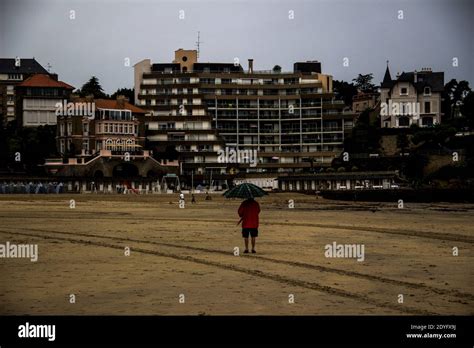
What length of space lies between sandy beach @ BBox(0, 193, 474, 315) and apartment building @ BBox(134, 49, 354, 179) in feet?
272

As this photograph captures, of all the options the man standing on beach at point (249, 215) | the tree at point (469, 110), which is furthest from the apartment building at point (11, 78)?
the man standing on beach at point (249, 215)

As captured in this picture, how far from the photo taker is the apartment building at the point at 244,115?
112500mm

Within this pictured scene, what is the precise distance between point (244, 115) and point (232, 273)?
102348mm

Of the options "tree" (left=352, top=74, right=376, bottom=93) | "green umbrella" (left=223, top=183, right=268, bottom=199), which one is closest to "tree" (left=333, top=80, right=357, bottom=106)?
"tree" (left=352, top=74, right=376, bottom=93)

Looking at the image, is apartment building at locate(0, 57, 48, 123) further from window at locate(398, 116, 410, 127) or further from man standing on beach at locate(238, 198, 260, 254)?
man standing on beach at locate(238, 198, 260, 254)

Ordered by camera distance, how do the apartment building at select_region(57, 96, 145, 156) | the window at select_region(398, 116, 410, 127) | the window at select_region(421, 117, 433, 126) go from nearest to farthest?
the apartment building at select_region(57, 96, 145, 156)
the window at select_region(398, 116, 410, 127)
the window at select_region(421, 117, 433, 126)

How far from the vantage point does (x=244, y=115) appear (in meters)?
119

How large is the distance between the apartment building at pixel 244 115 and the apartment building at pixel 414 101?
7.77 meters

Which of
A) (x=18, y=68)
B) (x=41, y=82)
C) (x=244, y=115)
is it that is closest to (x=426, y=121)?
(x=244, y=115)

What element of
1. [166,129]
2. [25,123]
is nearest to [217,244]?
[166,129]

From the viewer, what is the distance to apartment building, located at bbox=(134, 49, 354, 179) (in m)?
112

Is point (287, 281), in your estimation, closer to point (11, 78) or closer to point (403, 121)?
point (403, 121)

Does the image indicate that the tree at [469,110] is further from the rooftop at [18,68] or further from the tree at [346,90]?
the rooftop at [18,68]

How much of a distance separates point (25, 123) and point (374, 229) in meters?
97.7
